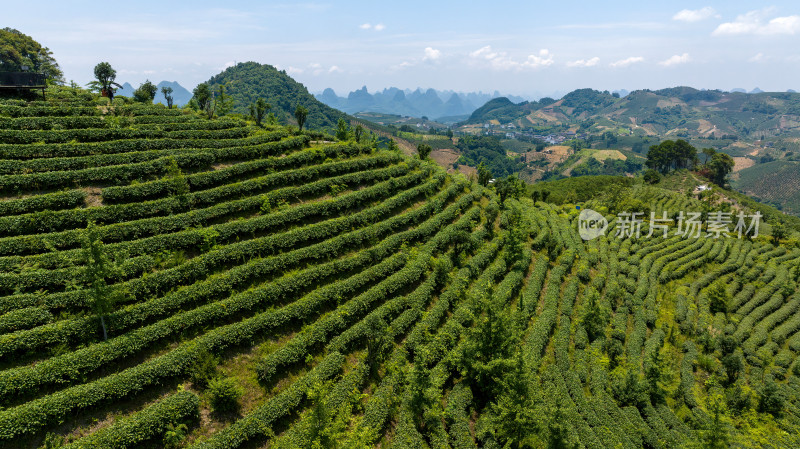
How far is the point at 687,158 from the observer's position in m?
100

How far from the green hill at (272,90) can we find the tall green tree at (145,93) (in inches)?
4425

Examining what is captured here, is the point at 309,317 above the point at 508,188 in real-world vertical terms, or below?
below

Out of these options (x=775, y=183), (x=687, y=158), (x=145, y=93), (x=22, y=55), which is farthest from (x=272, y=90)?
(x=775, y=183)

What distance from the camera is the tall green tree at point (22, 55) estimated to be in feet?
163

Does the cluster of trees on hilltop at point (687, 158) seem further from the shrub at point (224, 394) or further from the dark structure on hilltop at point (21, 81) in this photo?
the dark structure on hilltop at point (21, 81)

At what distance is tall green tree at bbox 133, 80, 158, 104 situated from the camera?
139 feet

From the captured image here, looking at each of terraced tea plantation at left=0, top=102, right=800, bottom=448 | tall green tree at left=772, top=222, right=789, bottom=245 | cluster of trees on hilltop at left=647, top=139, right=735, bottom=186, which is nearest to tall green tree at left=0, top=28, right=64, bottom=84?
terraced tea plantation at left=0, top=102, right=800, bottom=448

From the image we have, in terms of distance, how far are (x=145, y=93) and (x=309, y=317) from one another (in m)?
39.2

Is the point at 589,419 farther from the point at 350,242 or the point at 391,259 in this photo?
the point at 350,242

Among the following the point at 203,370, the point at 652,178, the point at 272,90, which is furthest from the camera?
the point at 272,90

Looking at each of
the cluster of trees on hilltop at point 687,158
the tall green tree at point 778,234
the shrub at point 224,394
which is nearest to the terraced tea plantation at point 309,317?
the shrub at point 224,394

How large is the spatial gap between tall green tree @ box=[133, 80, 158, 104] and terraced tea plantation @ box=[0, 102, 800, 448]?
9.13 metres

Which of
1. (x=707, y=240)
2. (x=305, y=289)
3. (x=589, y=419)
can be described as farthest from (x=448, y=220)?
(x=707, y=240)

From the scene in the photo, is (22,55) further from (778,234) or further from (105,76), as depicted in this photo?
(778,234)
